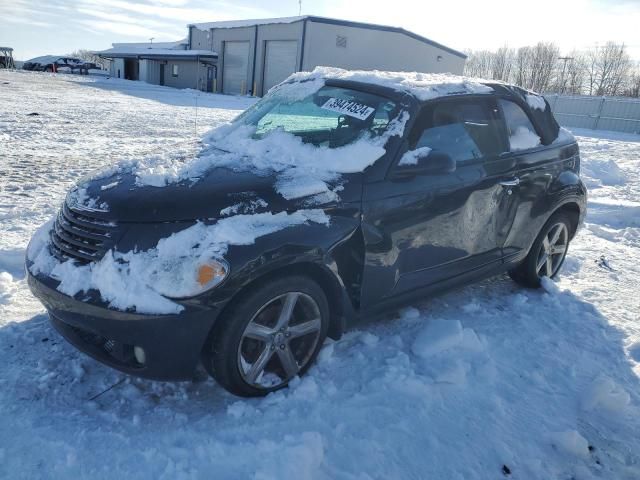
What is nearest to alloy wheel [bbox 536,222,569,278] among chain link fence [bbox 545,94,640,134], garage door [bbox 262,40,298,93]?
chain link fence [bbox 545,94,640,134]

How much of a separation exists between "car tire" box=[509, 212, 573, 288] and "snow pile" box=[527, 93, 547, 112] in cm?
96

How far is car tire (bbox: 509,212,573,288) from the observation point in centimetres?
448

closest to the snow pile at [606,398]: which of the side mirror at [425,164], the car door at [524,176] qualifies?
the car door at [524,176]

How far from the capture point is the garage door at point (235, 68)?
117 feet

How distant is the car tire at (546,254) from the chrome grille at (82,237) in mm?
3483

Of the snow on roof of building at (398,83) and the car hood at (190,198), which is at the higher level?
the snow on roof of building at (398,83)

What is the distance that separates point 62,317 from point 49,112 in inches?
539

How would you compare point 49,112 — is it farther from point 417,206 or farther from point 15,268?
point 417,206

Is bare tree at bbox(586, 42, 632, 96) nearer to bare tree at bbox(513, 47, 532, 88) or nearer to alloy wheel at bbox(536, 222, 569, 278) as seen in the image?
bare tree at bbox(513, 47, 532, 88)

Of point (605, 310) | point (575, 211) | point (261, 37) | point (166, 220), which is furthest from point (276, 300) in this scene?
point (261, 37)

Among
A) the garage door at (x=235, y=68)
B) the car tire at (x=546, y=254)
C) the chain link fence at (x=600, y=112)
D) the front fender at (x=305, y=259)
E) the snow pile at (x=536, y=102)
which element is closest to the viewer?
the front fender at (x=305, y=259)

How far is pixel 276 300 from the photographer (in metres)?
2.72

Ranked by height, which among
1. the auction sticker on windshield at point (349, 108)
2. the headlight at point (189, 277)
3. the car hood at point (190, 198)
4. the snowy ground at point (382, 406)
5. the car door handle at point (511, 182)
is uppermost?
the auction sticker on windshield at point (349, 108)

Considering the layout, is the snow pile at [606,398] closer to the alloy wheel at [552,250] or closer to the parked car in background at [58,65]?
the alloy wheel at [552,250]
